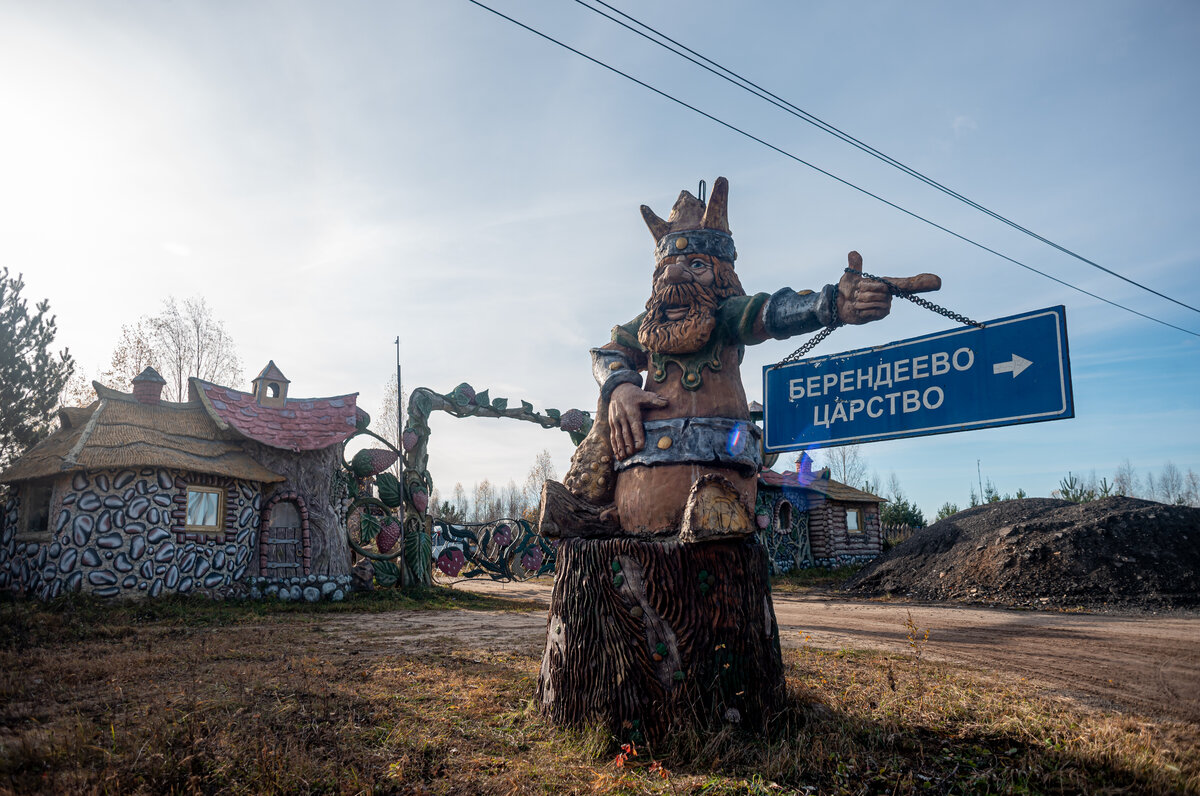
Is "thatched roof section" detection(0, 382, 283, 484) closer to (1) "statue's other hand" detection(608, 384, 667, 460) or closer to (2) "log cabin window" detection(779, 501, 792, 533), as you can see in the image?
(1) "statue's other hand" detection(608, 384, 667, 460)

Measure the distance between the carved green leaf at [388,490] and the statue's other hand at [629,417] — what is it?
35.1 feet

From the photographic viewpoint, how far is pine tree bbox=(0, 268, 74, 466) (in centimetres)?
1490

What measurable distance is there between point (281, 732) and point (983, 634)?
26.1 ft

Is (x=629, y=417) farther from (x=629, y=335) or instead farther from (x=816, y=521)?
(x=816, y=521)

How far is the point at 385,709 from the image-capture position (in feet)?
14.1

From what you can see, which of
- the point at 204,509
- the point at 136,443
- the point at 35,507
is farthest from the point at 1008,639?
the point at 35,507

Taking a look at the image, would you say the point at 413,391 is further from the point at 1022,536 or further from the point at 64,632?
the point at 1022,536

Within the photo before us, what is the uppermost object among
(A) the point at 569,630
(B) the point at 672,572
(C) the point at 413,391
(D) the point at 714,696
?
(C) the point at 413,391

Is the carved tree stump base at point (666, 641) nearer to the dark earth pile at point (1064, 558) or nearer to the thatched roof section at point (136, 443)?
the thatched roof section at point (136, 443)

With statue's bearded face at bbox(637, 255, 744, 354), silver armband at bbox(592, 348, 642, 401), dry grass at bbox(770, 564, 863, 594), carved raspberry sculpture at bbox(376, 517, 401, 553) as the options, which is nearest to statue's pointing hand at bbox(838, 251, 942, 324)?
statue's bearded face at bbox(637, 255, 744, 354)

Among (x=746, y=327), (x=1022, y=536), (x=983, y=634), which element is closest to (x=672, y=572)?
(x=746, y=327)

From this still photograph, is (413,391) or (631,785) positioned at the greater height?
(413,391)

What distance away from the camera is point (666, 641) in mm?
3605

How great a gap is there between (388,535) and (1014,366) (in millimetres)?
12864
